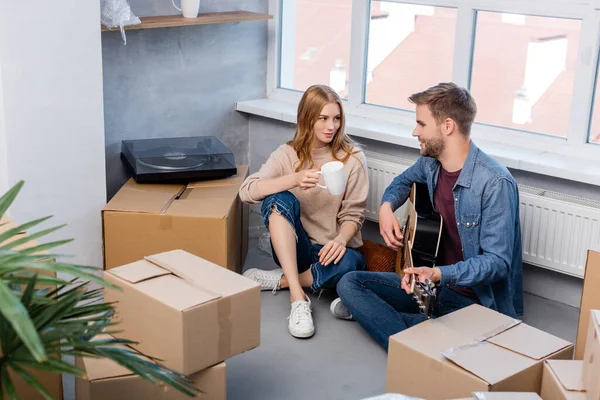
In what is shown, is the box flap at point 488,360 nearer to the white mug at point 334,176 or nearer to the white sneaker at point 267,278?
the white mug at point 334,176

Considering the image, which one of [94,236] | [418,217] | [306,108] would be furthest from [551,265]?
[94,236]

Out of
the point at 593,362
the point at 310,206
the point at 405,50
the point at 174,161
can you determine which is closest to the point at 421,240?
the point at 310,206

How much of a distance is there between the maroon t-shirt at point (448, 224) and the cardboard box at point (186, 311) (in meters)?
0.84

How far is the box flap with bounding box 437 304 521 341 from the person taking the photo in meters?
2.17

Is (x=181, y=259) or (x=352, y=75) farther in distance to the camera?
(x=352, y=75)

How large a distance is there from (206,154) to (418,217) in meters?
1.05

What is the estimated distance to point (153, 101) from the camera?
11.5 feet

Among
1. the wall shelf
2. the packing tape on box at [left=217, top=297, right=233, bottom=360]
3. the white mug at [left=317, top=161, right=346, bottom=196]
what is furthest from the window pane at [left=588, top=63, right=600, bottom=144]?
the packing tape on box at [left=217, top=297, right=233, bottom=360]

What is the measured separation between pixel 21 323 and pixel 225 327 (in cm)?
95

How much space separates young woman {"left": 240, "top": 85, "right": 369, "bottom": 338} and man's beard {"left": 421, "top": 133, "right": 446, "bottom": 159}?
1.36ft

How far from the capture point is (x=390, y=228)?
9.29 feet

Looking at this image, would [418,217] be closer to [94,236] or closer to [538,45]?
[538,45]

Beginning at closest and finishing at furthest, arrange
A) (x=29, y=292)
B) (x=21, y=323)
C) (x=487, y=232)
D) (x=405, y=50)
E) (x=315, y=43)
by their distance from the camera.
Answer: (x=21, y=323) < (x=29, y=292) < (x=487, y=232) < (x=405, y=50) < (x=315, y=43)

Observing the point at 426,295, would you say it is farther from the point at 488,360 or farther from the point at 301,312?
the point at 301,312
